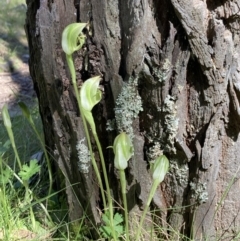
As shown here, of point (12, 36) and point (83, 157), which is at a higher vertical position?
point (12, 36)

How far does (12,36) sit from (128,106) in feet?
12.1

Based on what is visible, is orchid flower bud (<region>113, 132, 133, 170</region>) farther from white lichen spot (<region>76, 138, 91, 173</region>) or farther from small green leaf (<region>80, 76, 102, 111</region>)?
white lichen spot (<region>76, 138, 91, 173</region>)

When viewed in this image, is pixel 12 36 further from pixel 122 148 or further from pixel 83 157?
pixel 122 148

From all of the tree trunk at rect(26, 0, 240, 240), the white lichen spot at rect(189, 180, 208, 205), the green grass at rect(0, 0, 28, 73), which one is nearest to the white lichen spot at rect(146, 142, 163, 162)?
the tree trunk at rect(26, 0, 240, 240)

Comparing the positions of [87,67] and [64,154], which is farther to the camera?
[64,154]

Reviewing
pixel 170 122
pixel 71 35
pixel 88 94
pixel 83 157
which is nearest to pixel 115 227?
pixel 83 157

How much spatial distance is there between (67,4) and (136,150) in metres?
0.42

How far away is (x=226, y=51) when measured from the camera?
1077mm

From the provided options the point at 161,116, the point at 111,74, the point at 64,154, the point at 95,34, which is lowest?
the point at 64,154

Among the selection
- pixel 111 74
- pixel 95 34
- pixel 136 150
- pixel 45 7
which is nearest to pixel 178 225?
pixel 136 150

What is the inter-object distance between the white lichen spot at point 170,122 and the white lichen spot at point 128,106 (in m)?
0.07

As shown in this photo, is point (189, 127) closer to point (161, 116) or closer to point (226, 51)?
point (161, 116)

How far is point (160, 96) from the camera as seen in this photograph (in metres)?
1.13

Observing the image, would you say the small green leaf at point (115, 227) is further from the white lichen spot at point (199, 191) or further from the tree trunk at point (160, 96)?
the white lichen spot at point (199, 191)
